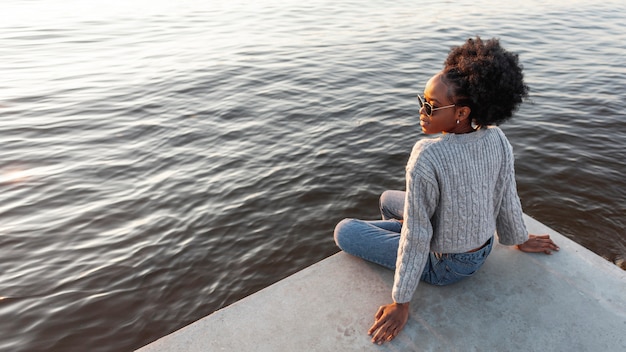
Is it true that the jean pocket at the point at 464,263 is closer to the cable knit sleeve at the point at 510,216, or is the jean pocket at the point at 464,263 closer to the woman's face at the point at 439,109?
the cable knit sleeve at the point at 510,216

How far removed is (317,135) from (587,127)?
4.41m

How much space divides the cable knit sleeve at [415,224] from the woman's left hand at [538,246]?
1.09 m

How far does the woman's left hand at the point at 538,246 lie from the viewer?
3041mm

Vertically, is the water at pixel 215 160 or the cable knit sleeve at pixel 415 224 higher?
the cable knit sleeve at pixel 415 224

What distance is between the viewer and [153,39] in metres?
13.6

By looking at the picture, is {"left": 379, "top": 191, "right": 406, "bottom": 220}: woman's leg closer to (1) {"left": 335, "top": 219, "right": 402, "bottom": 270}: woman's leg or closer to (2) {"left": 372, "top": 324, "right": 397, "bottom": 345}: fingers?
(1) {"left": 335, "top": 219, "right": 402, "bottom": 270}: woman's leg

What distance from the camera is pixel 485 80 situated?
2102 millimetres

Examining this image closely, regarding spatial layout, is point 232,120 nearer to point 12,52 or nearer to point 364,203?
point 364,203

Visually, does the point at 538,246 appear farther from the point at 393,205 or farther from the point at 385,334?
the point at 385,334

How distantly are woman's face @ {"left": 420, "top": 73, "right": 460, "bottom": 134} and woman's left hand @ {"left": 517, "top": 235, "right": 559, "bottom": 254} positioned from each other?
4.16 ft

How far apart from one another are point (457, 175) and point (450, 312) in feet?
2.91

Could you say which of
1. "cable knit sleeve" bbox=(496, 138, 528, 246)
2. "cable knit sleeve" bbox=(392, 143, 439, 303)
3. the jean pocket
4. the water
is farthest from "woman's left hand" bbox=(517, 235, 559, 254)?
the water

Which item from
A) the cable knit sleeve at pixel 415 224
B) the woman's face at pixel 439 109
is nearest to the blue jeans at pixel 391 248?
the cable knit sleeve at pixel 415 224

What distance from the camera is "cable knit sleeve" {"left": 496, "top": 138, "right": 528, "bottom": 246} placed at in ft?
8.61
